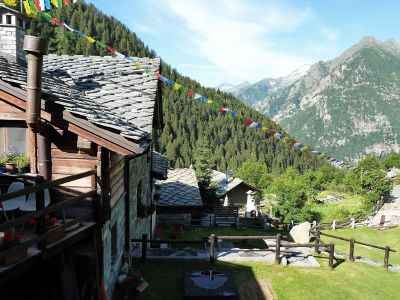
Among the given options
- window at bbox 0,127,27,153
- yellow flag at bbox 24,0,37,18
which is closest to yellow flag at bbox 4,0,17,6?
yellow flag at bbox 24,0,37,18

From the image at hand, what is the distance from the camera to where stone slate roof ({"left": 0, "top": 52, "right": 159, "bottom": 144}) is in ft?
21.1

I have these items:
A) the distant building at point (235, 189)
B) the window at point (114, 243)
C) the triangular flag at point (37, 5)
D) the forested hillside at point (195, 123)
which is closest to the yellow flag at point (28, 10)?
the triangular flag at point (37, 5)

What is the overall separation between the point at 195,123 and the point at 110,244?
11426 centimetres

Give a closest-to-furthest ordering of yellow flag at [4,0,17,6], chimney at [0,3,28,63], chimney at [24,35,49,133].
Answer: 1. chimney at [24,35,49,133]
2. yellow flag at [4,0,17,6]
3. chimney at [0,3,28,63]

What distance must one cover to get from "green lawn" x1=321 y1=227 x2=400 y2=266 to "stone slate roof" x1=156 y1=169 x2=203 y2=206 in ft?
32.9

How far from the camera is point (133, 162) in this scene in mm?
10680

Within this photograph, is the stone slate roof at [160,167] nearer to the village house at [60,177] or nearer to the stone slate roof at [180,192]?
the stone slate roof at [180,192]

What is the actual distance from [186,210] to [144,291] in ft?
48.7

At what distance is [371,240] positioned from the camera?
2556 centimetres

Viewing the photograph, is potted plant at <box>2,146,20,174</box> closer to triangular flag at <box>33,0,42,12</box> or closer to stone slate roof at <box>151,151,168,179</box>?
triangular flag at <box>33,0,42,12</box>

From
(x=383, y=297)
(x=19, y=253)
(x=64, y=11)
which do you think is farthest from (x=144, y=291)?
(x=64, y=11)

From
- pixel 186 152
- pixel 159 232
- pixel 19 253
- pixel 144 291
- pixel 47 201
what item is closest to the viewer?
pixel 19 253

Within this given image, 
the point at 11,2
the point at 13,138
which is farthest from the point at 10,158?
the point at 11,2

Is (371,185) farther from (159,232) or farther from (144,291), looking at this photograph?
(144,291)
